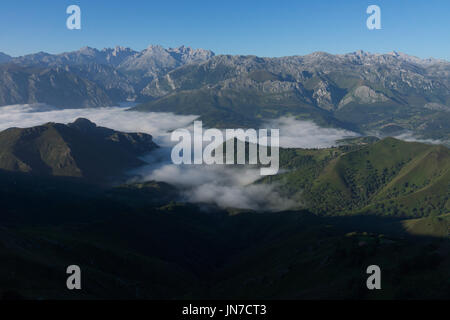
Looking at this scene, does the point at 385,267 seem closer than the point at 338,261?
Yes

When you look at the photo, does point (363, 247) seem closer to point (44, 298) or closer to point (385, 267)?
point (385, 267)
